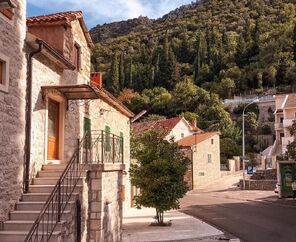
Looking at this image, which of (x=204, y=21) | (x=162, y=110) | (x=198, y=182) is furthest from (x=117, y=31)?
(x=198, y=182)

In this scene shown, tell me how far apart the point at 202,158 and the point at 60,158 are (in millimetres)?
34613

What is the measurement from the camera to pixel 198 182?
46.6 m

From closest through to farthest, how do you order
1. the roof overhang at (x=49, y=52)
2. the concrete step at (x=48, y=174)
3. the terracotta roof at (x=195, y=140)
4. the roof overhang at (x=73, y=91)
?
the roof overhang at (x=49, y=52), the concrete step at (x=48, y=174), the roof overhang at (x=73, y=91), the terracotta roof at (x=195, y=140)

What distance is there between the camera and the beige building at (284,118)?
52.8 m

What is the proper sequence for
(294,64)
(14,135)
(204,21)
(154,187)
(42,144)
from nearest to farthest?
(14,135), (42,144), (154,187), (294,64), (204,21)

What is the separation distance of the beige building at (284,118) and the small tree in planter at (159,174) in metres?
34.2

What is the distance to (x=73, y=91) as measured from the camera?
13688mm

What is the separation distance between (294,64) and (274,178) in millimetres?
57280

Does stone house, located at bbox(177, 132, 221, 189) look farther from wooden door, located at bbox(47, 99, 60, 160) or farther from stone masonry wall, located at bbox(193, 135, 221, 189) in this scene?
wooden door, located at bbox(47, 99, 60, 160)

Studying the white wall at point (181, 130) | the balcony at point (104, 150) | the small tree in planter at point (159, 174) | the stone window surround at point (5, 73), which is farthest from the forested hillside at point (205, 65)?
the stone window surround at point (5, 73)

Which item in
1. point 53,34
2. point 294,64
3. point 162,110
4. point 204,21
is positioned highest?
point 204,21

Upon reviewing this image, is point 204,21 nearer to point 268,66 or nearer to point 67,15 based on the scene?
point 268,66

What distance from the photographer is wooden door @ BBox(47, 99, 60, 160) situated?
13492 millimetres

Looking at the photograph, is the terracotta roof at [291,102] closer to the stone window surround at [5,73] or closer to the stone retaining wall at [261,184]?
the stone retaining wall at [261,184]
